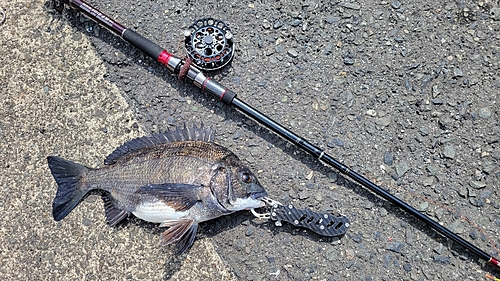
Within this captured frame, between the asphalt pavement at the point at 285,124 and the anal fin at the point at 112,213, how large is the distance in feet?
0.33

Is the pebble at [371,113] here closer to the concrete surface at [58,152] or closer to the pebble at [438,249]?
the pebble at [438,249]

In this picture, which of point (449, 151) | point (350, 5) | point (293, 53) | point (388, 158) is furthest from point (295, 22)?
point (449, 151)

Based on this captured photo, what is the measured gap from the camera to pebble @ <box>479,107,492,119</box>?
353 cm

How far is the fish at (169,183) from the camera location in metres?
3.08

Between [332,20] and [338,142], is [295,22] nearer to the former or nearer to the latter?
[332,20]

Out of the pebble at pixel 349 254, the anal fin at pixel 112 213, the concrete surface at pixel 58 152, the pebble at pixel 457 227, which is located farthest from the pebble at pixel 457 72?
the anal fin at pixel 112 213

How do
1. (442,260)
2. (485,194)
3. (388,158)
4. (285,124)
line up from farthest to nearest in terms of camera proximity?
(285,124) → (388,158) → (485,194) → (442,260)

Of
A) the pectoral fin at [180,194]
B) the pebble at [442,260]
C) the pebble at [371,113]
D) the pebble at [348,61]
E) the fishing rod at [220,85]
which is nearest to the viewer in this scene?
the pectoral fin at [180,194]

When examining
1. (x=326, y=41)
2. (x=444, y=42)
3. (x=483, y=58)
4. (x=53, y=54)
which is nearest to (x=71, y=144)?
(x=53, y=54)

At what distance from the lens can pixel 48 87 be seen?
3.69 meters

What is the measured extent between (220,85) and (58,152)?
1372 millimetres

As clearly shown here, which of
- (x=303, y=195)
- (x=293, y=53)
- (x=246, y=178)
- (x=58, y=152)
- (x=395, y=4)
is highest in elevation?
(x=395, y=4)

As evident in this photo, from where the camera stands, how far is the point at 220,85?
11.3ft

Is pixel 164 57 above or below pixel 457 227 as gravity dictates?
below
